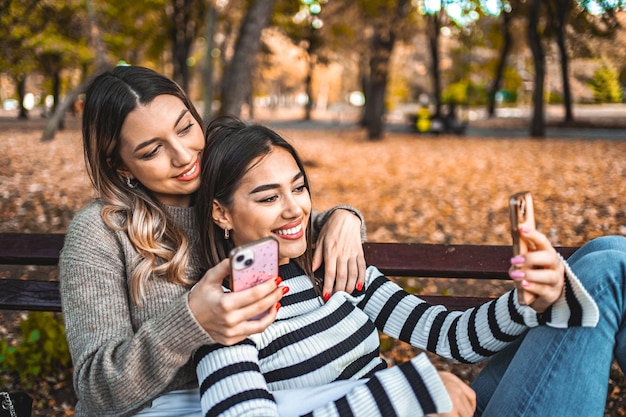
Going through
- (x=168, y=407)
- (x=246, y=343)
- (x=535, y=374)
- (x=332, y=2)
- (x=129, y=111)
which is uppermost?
(x=332, y=2)

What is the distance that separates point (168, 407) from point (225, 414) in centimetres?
43

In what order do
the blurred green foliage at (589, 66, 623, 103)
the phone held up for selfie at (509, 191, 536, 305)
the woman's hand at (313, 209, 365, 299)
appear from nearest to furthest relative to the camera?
1. the phone held up for selfie at (509, 191, 536, 305)
2. the woman's hand at (313, 209, 365, 299)
3. the blurred green foliage at (589, 66, 623, 103)

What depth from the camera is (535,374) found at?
1.86m

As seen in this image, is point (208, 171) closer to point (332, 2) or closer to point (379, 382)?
point (379, 382)

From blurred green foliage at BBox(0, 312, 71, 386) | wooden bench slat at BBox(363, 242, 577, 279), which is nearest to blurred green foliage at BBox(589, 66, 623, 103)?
wooden bench slat at BBox(363, 242, 577, 279)

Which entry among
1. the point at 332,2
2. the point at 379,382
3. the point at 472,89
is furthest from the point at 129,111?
the point at 472,89

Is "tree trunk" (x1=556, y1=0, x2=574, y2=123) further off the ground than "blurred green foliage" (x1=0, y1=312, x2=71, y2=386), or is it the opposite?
"tree trunk" (x1=556, y1=0, x2=574, y2=123)

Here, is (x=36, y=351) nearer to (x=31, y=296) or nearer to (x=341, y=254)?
(x=31, y=296)

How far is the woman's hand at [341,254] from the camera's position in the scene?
2.26 metres

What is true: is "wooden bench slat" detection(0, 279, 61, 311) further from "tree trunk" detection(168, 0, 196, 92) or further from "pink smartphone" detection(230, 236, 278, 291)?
"tree trunk" detection(168, 0, 196, 92)

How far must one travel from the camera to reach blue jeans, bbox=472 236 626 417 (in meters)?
1.81

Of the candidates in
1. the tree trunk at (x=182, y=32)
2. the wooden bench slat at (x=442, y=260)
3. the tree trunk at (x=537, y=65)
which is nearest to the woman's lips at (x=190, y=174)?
the wooden bench slat at (x=442, y=260)

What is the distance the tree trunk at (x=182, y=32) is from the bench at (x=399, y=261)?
1781cm

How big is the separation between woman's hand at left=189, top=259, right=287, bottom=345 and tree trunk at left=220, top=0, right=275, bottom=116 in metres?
7.37
